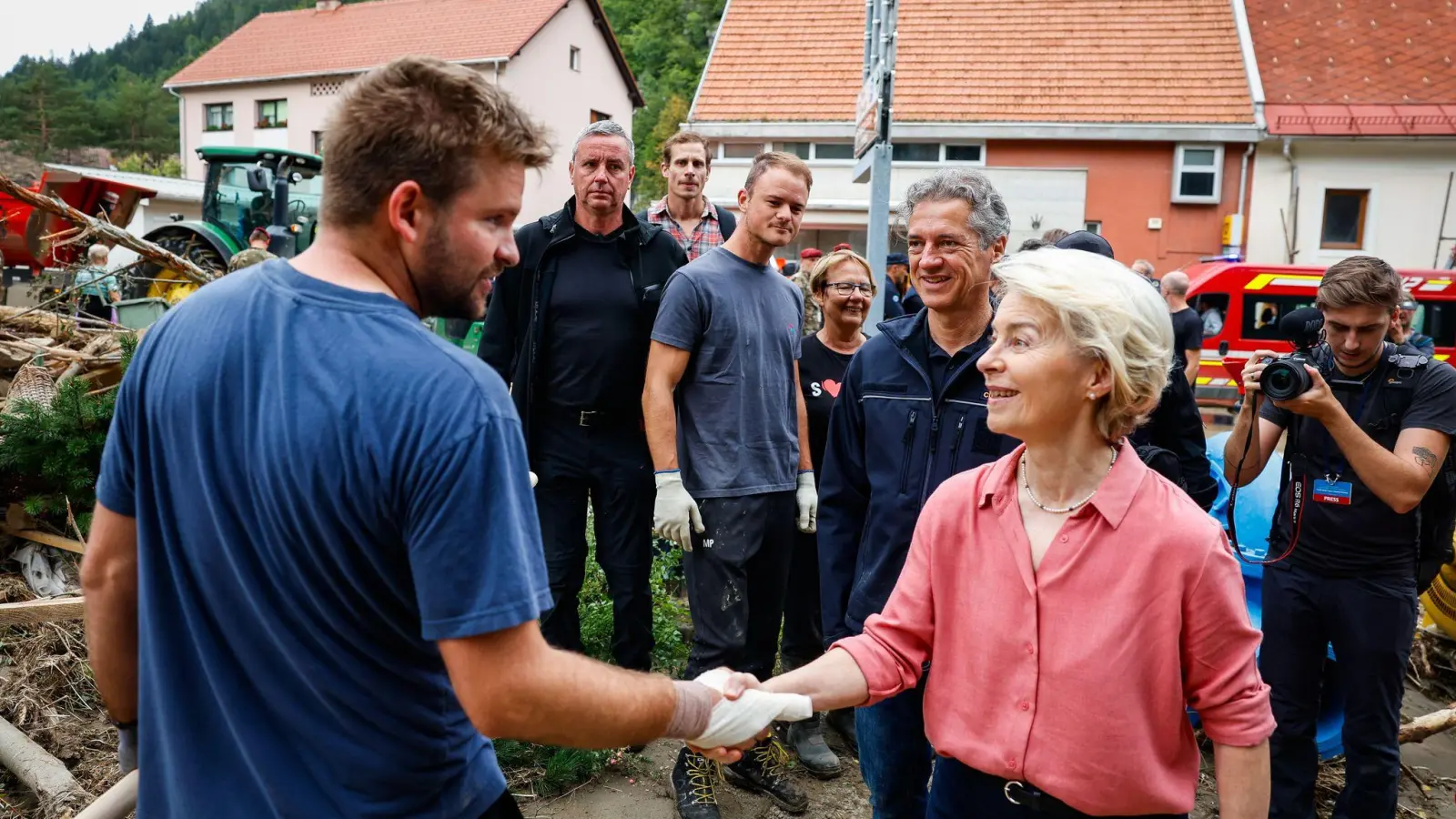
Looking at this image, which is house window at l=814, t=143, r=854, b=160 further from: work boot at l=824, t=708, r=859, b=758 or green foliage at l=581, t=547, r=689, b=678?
work boot at l=824, t=708, r=859, b=758

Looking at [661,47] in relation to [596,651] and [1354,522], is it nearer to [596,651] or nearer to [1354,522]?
[596,651]

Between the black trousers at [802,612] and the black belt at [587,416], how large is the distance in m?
1.12

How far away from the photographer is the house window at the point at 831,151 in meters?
21.6

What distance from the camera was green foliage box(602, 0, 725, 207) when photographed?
131 ft

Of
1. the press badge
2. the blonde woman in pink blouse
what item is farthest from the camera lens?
the blonde woman in pink blouse

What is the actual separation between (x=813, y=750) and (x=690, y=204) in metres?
2.86

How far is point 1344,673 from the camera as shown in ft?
10.9

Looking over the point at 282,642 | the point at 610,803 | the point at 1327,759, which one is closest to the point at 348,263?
the point at 282,642

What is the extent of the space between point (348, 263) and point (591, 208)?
250 centimetres

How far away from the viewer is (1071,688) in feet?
5.74

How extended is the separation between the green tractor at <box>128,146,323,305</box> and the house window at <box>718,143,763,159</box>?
10.3m

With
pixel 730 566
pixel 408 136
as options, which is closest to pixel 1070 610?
pixel 408 136

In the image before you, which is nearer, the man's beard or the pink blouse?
the man's beard

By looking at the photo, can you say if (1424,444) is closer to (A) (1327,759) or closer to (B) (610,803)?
(A) (1327,759)
